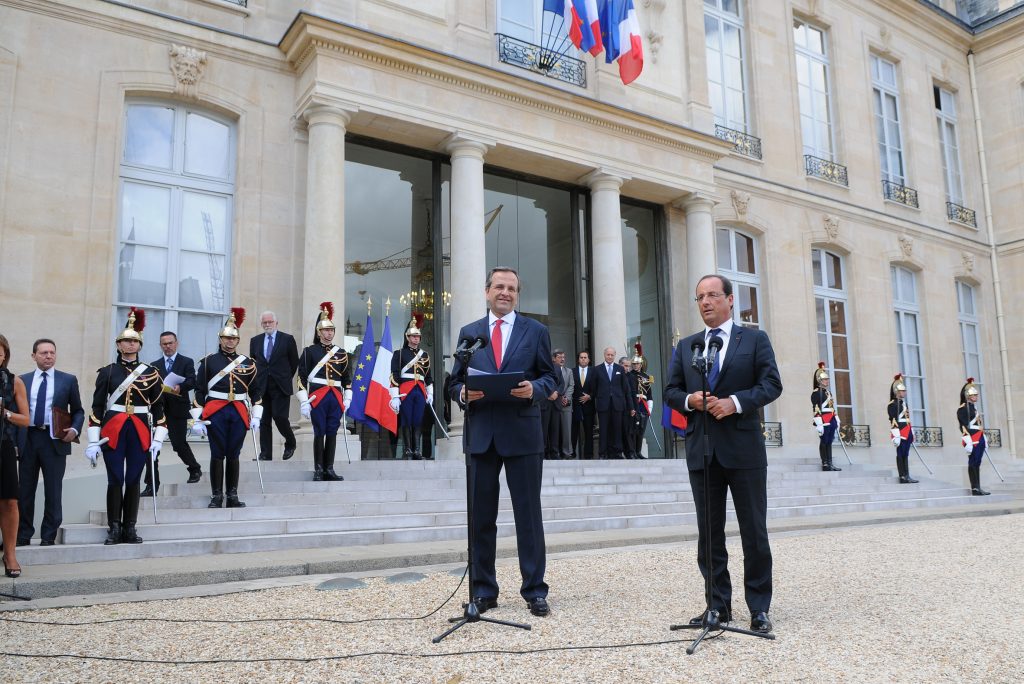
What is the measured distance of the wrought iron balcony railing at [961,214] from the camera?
21844 mm

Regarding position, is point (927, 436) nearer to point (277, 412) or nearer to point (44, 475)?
point (277, 412)

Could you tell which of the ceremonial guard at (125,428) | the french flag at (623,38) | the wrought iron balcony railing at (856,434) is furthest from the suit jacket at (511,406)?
the wrought iron balcony railing at (856,434)

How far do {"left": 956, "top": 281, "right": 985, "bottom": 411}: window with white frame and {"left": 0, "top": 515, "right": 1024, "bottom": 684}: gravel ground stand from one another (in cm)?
1777

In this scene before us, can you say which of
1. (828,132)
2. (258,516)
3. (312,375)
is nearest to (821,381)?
(828,132)

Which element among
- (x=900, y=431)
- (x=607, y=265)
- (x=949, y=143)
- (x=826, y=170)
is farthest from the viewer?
(x=949, y=143)

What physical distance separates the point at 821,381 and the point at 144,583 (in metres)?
12.3

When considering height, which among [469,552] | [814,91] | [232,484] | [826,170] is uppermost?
[814,91]

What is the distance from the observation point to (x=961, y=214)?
22078mm

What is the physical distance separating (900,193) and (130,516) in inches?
780

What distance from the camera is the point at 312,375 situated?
8.73 meters

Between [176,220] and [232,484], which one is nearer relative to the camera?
[232,484]

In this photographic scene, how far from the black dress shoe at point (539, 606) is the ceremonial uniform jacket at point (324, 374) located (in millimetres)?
4906

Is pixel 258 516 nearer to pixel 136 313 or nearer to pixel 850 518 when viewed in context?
pixel 136 313

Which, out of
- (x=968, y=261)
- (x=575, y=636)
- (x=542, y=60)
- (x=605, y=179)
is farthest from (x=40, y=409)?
(x=968, y=261)
